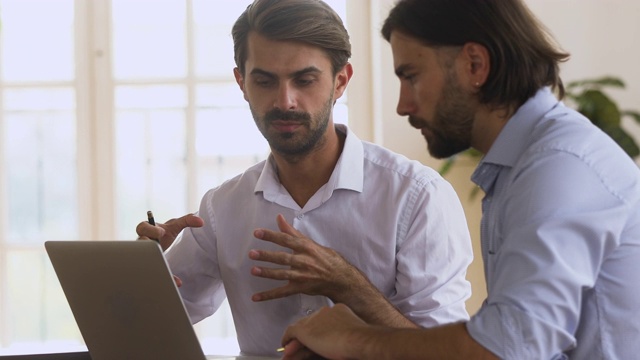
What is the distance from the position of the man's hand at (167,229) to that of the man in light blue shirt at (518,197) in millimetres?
604

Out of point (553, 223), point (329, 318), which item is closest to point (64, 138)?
point (329, 318)

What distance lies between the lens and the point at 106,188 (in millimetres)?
4645

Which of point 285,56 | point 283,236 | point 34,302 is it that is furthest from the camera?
point 34,302

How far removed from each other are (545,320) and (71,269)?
892mm

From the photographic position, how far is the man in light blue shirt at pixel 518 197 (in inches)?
47.8

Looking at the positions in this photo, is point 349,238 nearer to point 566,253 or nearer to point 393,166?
point 393,166

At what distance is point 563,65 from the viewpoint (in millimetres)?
4613

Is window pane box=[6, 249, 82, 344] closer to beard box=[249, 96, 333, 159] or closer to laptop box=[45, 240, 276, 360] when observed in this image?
beard box=[249, 96, 333, 159]

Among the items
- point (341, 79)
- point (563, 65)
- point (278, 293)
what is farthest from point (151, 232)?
point (563, 65)

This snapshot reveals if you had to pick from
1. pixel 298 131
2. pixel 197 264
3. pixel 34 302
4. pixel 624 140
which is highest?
pixel 298 131

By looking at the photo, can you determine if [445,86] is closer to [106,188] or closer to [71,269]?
[71,269]

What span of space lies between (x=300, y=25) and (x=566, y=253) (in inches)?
43.3

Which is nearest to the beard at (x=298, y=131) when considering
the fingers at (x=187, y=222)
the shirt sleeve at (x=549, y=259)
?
the fingers at (x=187, y=222)

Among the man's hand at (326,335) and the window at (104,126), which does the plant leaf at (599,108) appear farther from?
the man's hand at (326,335)
